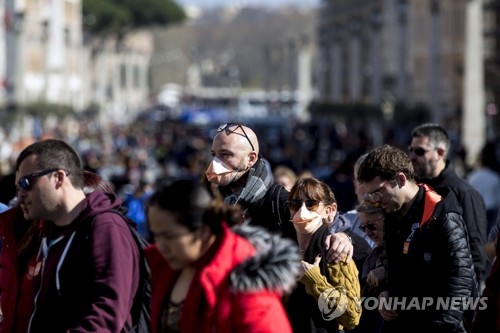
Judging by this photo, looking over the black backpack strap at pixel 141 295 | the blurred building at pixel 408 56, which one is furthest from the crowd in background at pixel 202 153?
the black backpack strap at pixel 141 295

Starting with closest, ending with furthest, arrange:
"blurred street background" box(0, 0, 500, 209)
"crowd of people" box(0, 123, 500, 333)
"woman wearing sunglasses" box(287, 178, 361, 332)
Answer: "crowd of people" box(0, 123, 500, 333) → "woman wearing sunglasses" box(287, 178, 361, 332) → "blurred street background" box(0, 0, 500, 209)

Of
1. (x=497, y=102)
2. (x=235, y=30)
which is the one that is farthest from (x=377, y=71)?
(x=235, y=30)

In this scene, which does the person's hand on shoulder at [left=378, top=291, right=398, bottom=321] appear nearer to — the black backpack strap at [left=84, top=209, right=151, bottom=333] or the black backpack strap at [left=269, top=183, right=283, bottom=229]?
the black backpack strap at [left=269, top=183, right=283, bottom=229]

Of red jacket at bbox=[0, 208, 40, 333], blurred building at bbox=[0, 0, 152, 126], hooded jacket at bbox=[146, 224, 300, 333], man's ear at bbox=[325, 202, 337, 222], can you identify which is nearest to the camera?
hooded jacket at bbox=[146, 224, 300, 333]

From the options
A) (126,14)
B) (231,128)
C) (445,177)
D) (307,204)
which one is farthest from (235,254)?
(126,14)

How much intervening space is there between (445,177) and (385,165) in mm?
2372

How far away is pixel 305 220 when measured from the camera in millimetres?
6836

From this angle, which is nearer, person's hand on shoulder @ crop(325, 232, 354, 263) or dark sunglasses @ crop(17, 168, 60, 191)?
dark sunglasses @ crop(17, 168, 60, 191)

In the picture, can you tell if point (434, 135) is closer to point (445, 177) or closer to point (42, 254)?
point (445, 177)

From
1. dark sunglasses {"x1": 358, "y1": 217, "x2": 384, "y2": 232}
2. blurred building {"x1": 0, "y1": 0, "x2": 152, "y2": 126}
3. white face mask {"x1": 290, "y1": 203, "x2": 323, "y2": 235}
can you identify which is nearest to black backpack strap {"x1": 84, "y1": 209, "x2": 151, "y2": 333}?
white face mask {"x1": 290, "y1": 203, "x2": 323, "y2": 235}

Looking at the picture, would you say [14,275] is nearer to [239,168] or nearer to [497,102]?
[239,168]

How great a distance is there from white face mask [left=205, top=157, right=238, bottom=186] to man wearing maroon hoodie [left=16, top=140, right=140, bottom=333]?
1351 mm

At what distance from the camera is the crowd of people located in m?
5.04

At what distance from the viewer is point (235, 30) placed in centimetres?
19762
